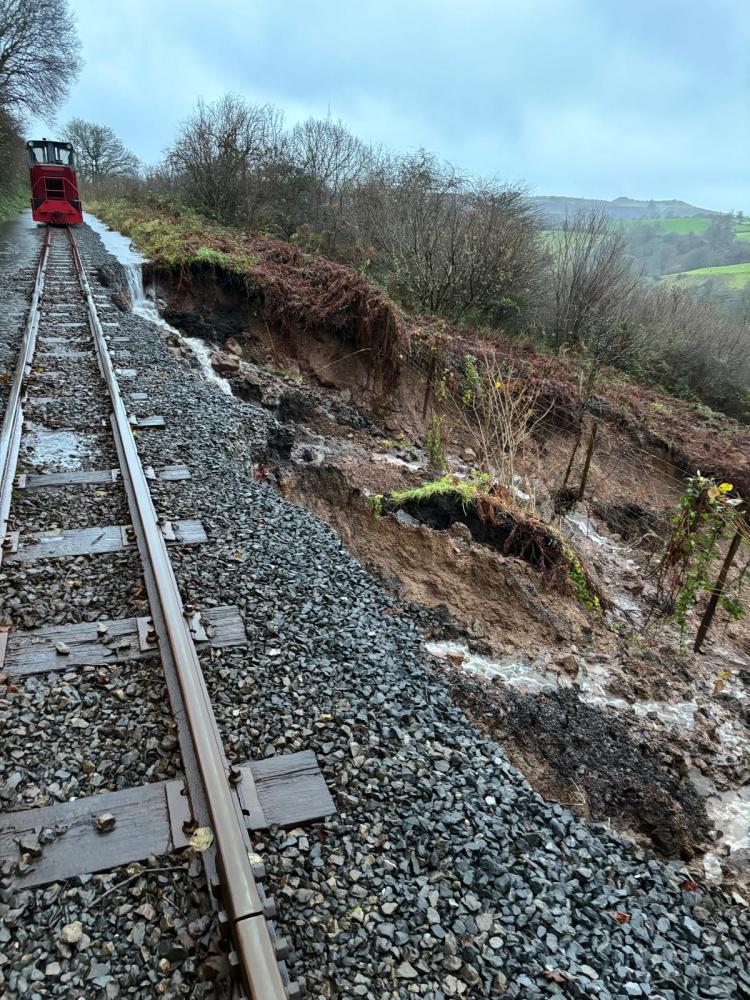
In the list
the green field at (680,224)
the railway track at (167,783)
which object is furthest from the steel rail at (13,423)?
the green field at (680,224)

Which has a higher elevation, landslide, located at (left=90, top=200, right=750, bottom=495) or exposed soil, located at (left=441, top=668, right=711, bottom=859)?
landslide, located at (left=90, top=200, right=750, bottom=495)

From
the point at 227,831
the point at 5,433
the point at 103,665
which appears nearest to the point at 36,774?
the point at 103,665

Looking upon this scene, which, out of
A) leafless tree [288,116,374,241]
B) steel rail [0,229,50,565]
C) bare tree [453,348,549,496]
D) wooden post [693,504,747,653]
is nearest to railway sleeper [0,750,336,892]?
steel rail [0,229,50,565]

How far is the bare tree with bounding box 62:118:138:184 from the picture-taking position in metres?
52.5

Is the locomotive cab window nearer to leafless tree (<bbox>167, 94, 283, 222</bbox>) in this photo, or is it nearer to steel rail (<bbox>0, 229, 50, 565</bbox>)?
leafless tree (<bbox>167, 94, 283, 222</bbox>)

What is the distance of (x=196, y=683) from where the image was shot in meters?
2.78

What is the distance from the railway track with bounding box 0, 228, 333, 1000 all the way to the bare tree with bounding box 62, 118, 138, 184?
→ 59138mm

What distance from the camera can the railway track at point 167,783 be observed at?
193 centimetres

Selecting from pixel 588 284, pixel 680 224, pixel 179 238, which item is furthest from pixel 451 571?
pixel 680 224

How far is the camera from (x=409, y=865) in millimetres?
2203

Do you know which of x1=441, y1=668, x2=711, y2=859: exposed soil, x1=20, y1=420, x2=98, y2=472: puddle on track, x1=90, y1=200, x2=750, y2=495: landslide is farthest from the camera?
x1=90, y1=200, x2=750, y2=495: landslide

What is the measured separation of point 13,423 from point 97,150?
2394 inches

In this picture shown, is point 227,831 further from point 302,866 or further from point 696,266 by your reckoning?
point 696,266

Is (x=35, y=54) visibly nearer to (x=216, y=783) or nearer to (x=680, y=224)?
(x=216, y=783)
